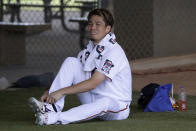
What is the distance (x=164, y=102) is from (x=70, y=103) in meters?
1.10

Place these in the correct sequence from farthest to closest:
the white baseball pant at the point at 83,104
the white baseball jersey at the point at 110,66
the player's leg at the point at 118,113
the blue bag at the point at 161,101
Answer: the blue bag at the point at 161,101 < the player's leg at the point at 118,113 < the white baseball jersey at the point at 110,66 < the white baseball pant at the point at 83,104

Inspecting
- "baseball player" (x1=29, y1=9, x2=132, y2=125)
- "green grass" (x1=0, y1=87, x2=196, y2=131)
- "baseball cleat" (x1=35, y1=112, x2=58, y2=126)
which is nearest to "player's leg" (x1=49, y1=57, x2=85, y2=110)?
"baseball player" (x1=29, y1=9, x2=132, y2=125)

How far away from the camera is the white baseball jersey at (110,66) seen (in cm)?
449

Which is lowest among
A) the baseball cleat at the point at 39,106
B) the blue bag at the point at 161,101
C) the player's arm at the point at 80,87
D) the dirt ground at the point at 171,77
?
the dirt ground at the point at 171,77

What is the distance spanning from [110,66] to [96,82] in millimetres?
156

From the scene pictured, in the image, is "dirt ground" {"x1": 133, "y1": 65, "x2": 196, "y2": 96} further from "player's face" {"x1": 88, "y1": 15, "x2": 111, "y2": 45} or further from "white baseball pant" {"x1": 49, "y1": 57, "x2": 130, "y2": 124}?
"player's face" {"x1": 88, "y1": 15, "x2": 111, "y2": 45}

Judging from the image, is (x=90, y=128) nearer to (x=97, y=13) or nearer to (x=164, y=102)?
(x=97, y=13)

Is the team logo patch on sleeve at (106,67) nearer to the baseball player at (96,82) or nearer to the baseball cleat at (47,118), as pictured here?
the baseball player at (96,82)

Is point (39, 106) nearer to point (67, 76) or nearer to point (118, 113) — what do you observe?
point (67, 76)

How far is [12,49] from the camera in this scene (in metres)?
9.46

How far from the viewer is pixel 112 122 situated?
4.58 meters

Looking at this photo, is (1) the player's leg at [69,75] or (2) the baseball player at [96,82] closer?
(2) the baseball player at [96,82]

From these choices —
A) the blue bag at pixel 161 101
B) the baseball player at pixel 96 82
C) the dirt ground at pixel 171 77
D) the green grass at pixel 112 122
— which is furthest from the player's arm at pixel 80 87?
the dirt ground at pixel 171 77

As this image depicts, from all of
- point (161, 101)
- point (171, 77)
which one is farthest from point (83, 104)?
point (171, 77)
